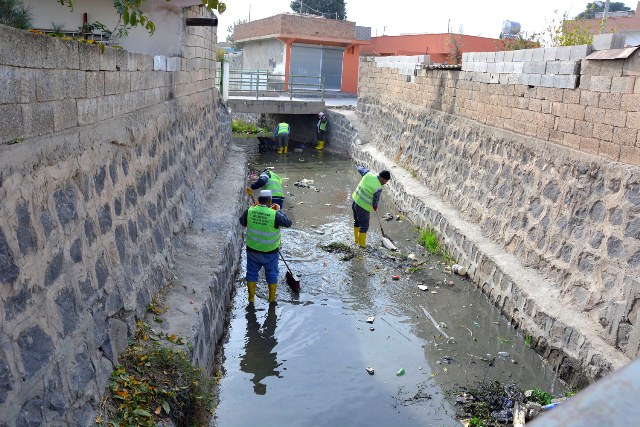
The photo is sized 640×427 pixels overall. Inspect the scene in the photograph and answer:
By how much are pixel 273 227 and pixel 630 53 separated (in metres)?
4.68

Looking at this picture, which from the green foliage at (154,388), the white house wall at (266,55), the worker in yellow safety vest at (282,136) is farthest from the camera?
the white house wall at (266,55)

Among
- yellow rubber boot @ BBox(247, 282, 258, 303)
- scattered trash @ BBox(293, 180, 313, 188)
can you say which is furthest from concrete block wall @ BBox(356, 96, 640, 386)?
scattered trash @ BBox(293, 180, 313, 188)

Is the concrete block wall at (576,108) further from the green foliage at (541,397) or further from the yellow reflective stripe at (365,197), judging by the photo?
the green foliage at (541,397)

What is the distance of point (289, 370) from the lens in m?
6.45

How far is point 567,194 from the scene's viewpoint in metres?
7.66

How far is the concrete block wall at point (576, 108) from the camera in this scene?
6.77 metres

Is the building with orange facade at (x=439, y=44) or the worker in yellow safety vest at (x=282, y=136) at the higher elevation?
the building with orange facade at (x=439, y=44)

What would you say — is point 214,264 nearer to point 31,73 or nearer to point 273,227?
point 273,227

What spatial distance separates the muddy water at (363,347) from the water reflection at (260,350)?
12mm

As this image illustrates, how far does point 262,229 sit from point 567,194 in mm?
3997

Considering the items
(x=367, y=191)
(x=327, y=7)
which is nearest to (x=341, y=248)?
(x=367, y=191)

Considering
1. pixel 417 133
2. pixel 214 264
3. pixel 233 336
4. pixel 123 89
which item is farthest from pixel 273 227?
pixel 417 133

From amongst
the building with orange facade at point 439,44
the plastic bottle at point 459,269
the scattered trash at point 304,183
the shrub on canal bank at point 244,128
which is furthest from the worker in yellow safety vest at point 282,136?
the plastic bottle at point 459,269

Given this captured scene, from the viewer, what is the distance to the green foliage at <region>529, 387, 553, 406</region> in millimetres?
5761
